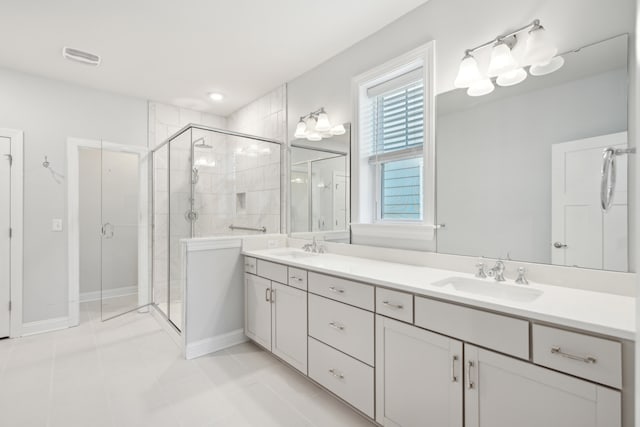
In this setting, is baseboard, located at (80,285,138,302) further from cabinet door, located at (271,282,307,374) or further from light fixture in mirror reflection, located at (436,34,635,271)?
light fixture in mirror reflection, located at (436,34,635,271)

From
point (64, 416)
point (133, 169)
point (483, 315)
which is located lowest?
point (64, 416)

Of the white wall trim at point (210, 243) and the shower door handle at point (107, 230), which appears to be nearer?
the white wall trim at point (210, 243)

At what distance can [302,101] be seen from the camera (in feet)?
10.2

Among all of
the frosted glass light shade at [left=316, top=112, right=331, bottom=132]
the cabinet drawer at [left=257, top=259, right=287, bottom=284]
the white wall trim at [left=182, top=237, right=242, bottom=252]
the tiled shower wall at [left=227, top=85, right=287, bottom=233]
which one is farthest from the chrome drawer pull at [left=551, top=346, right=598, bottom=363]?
the tiled shower wall at [left=227, top=85, right=287, bottom=233]

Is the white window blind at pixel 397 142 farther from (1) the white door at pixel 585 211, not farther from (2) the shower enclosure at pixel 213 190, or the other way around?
(2) the shower enclosure at pixel 213 190

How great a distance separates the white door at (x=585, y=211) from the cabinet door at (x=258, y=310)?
193 centimetres

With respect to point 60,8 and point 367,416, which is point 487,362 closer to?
point 367,416

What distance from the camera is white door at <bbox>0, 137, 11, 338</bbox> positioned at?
292 centimetres

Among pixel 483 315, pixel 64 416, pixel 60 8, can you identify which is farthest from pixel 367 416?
pixel 60 8

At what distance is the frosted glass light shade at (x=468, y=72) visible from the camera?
173cm

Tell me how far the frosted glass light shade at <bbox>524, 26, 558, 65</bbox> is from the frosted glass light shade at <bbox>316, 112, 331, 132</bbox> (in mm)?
1554

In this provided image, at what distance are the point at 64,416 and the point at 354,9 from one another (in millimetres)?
3183

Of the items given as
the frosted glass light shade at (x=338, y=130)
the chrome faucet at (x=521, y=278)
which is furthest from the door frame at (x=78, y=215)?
the chrome faucet at (x=521, y=278)

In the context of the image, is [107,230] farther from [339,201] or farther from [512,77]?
[512,77]
